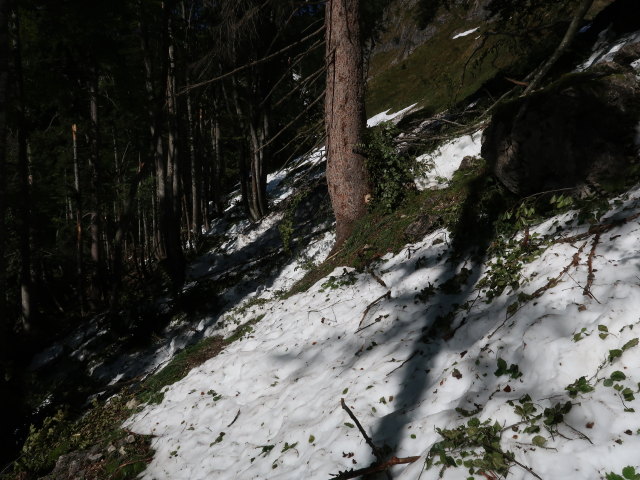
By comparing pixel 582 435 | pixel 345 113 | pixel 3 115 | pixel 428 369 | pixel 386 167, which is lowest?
pixel 428 369

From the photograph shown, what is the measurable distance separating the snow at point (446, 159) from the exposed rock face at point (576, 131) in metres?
3.23

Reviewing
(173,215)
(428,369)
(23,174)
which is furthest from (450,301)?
(23,174)

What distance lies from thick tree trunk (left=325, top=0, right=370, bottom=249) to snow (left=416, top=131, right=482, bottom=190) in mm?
1567

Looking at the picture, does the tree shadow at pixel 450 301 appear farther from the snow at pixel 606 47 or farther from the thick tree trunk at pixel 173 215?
the thick tree trunk at pixel 173 215

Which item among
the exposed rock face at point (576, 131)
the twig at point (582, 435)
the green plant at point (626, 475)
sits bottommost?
the twig at point (582, 435)

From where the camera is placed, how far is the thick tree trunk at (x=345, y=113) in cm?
641

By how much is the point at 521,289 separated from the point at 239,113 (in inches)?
499

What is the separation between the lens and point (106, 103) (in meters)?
13.8

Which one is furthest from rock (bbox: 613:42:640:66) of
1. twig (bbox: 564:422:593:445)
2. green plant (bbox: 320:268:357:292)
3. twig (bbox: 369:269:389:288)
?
twig (bbox: 564:422:593:445)

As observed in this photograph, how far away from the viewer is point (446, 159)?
820 cm

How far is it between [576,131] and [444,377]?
297 centimetres

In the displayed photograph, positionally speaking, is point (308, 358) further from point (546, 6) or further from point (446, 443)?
point (546, 6)

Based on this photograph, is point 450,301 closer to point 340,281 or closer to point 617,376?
point 617,376

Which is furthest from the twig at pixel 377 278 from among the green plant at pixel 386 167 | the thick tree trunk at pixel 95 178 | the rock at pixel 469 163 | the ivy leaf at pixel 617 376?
the thick tree trunk at pixel 95 178
